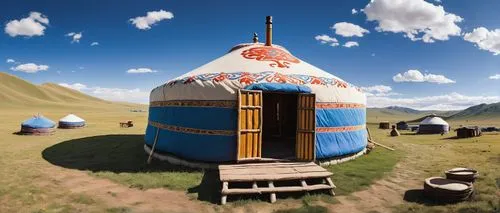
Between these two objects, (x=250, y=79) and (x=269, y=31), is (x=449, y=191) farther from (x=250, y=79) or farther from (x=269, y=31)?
(x=269, y=31)

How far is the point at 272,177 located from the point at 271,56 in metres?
4.81

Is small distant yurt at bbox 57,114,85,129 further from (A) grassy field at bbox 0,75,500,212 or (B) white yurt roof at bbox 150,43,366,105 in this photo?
(B) white yurt roof at bbox 150,43,366,105

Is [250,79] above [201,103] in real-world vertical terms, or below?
above

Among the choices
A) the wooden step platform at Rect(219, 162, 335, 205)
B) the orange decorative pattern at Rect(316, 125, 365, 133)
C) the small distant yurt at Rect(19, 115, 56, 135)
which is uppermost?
the orange decorative pattern at Rect(316, 125, 365, 133)

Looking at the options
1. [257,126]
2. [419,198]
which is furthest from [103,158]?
[419,198]

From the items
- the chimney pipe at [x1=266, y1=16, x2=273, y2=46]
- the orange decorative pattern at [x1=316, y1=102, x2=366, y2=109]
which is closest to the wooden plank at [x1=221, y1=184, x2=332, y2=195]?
the orange decorative pattern at [x1=316, y1=102, x2=366, y2=109]

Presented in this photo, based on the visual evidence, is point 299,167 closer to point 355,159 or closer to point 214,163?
point 214,163

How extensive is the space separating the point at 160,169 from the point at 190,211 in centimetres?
330

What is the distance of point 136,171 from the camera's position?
8820 mm

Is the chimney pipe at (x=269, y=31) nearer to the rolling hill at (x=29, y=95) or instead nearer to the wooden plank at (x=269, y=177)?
the wooden plank at (x=269, y=177)

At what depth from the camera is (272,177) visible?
6848 mm

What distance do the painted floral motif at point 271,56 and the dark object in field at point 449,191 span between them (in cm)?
505

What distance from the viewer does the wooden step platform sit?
256 inches

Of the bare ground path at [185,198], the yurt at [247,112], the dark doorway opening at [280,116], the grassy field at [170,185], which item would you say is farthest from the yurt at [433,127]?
the bare ground path at [185,198]
